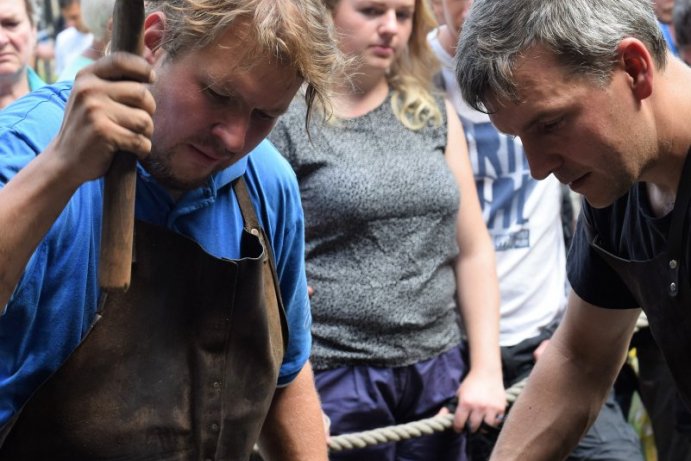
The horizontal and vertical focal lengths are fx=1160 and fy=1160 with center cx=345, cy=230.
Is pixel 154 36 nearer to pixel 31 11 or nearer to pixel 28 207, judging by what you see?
pixel 28 207

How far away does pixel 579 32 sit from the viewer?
93.7 inches

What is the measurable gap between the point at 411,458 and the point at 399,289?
554 mm

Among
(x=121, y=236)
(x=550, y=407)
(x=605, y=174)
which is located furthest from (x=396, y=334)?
(x=121, y=236)

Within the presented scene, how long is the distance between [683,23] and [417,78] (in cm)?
133

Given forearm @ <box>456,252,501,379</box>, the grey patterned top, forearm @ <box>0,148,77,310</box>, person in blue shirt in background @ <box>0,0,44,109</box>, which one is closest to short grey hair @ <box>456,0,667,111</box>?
forearm @ <box>0,148,77,310</box>

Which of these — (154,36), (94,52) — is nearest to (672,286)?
(154,36)

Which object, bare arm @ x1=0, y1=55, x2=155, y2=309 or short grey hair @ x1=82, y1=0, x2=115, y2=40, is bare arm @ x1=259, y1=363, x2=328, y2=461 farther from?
short grey hair @ x1=82, y1=0, x2=115, y2=40

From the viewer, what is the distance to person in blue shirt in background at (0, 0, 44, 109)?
4504 millimetres

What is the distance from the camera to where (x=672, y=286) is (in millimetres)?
2584

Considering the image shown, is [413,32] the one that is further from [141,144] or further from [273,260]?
[141,144]

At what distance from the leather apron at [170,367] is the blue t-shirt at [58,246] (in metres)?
0.04

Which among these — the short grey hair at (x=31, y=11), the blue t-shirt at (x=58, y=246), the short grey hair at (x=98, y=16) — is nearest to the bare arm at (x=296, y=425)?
the blue t-shirt at (x=58, y=246)

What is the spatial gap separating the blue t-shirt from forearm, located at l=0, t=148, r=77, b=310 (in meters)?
0.16

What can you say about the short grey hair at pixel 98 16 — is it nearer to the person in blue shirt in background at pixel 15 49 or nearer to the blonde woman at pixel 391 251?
the person in blue shirt in background at pixel 15 49
